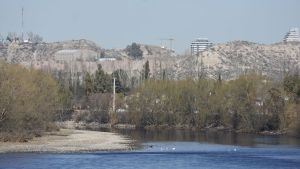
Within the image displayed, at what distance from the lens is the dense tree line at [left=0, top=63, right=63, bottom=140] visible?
8533 centimetres

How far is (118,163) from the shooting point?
202 feet

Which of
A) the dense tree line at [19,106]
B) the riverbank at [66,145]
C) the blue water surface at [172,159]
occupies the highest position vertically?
the dense tree line at [19,106]

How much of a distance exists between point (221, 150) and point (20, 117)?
29264mm

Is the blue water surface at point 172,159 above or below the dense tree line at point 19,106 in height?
below

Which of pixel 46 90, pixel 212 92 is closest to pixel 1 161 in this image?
pixel 46 90

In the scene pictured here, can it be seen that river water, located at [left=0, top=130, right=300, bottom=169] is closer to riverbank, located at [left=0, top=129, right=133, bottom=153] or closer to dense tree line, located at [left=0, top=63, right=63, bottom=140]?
riverbank, located at [left=0, top=129, right=133, bottom=153]

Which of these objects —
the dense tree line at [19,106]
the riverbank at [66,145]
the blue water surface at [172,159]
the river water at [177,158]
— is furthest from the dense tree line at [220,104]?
the dense tree line at [19,106]

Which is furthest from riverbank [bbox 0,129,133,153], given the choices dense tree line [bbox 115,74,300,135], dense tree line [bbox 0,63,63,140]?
dense tree line [bbox 115,74,300,135]

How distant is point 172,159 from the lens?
66000 mm

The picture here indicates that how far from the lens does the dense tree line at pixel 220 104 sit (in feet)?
386

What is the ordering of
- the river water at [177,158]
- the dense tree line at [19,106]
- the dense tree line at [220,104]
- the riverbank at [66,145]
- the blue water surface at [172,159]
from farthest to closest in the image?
the dense tree line at [220,104] < the dense tree line at [19,106] < the riverbank at [66,145] < the river water at [177,158] < the blue water surface at [172,159]

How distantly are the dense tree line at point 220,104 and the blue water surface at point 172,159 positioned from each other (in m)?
34.0

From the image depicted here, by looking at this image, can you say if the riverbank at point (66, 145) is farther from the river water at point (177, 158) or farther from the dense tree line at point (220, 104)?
the dense tree line at point (220, 104)

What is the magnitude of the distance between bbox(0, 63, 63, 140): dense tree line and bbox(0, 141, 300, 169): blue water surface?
17.1m
